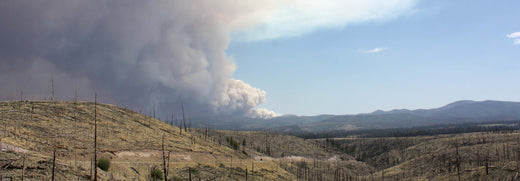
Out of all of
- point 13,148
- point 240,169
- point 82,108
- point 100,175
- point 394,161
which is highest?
point 82,108

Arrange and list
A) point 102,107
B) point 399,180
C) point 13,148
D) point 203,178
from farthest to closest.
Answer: point 399,180, point 102,107, point 203,178, point 13,148

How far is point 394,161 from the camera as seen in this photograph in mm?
191375

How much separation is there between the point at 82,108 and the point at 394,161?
16715cm

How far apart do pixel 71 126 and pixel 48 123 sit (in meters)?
5.09

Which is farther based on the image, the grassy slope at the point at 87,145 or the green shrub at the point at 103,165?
the green shrub at the point at 103,165

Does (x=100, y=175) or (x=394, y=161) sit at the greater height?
(x=100, y=175)

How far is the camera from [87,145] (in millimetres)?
65188

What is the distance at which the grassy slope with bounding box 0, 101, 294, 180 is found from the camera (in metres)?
42.2

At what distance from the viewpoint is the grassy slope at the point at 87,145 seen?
42.2m

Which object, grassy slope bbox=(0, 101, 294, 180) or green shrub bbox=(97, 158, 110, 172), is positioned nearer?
grassy slope bbox=(0, 101, 294, 180)

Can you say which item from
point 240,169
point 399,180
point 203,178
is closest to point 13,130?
point 203,178

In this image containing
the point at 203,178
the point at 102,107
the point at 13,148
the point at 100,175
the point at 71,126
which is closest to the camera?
the point at 100,175

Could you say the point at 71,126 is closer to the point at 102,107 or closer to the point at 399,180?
the point at 102,107

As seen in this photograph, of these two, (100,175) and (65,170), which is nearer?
(65,170)
